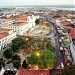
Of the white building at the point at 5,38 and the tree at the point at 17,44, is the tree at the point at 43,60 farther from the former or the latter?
the white building at the point at 5,38

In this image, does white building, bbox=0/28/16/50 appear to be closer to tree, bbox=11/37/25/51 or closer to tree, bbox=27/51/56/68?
tree, bbox=11/37/25/51

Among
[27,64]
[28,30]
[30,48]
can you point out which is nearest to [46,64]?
[27,64]

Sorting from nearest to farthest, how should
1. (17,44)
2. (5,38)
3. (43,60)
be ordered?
(43,60), (17,44), (5,38)

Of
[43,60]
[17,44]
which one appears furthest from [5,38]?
[43,60]

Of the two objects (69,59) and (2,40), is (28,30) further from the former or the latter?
(69,59)

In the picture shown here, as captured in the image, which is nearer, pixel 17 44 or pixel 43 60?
pixel 43 60

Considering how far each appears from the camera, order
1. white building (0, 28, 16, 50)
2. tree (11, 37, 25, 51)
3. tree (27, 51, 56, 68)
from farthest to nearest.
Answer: white building (0, 28, 16, 50)
tree (11, 37, 25, 51)
tree (27, 51, 56, 68)

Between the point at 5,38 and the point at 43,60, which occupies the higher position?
the point at 43,60

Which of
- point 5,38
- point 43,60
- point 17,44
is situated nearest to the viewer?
point 43,60

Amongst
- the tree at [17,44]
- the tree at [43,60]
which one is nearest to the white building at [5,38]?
the tree at [17,44]

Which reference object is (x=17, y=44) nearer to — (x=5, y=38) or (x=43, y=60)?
(x=5, y=38)

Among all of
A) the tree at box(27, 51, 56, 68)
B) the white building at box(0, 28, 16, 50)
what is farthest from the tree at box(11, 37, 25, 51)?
the tree at box(27, 51, 56, 68)
